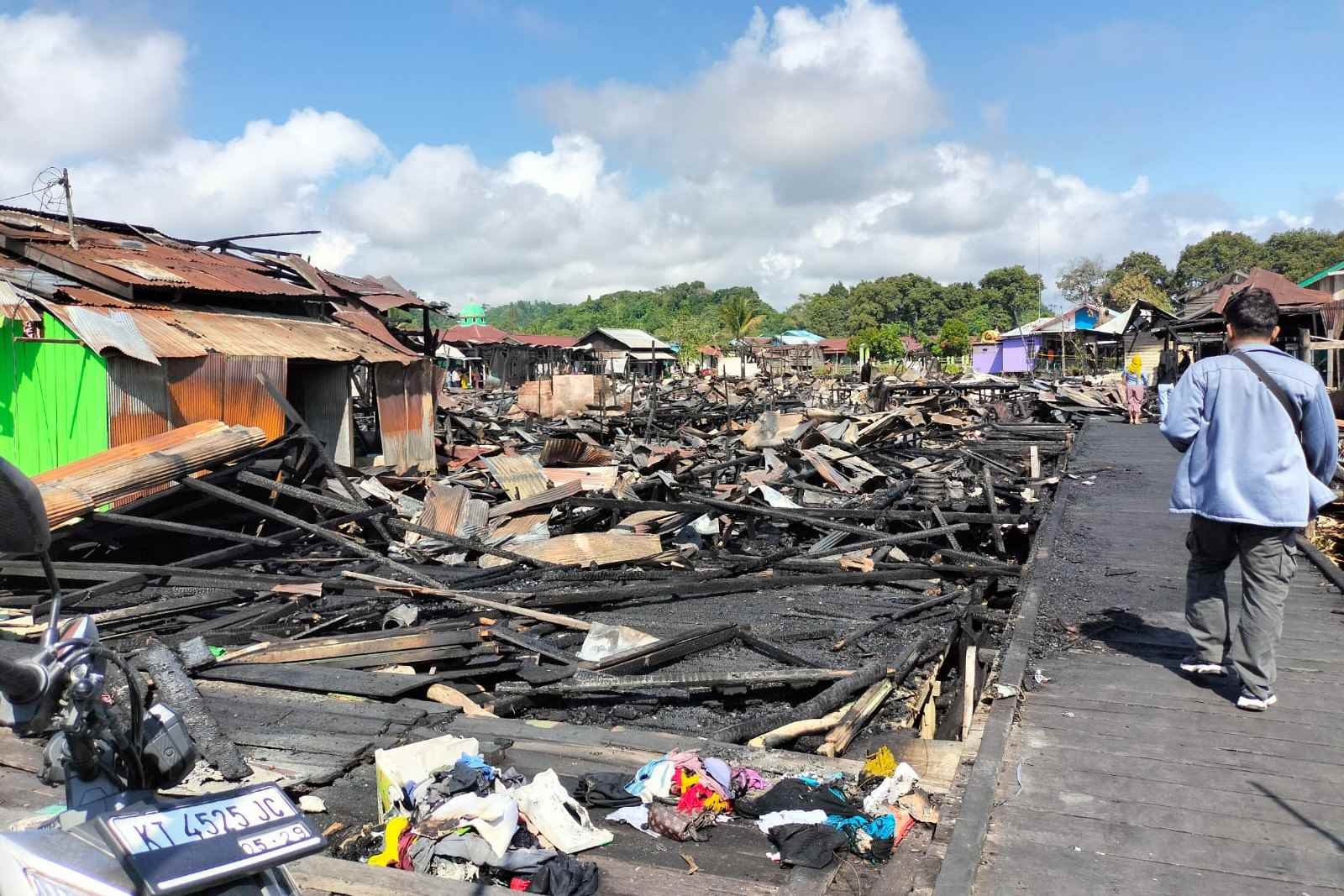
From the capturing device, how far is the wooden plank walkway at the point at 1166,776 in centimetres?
278

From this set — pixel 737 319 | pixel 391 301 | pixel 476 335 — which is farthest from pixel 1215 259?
pixel 391 301

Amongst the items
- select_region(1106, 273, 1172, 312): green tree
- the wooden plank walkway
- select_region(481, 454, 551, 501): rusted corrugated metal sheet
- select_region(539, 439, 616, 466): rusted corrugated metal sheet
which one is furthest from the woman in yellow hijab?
select_region(1106, 273, 1172, 312): green tree

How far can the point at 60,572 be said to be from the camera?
7.83 meters

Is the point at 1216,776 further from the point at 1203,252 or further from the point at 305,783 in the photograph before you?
the point at 1203,252

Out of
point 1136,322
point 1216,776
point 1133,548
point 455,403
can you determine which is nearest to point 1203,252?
point 1136,322

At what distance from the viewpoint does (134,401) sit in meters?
10.9

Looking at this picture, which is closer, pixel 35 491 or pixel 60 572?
pixel 35 491

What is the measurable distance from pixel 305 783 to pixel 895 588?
534 centimetres

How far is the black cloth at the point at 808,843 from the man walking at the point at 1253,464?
218 cm

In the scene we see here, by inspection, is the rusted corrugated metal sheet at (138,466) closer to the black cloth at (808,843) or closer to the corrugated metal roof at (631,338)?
the black cloth at (808,843)

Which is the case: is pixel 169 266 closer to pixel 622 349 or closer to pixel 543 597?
pixel 543 597

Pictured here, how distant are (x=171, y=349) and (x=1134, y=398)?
68.5ft

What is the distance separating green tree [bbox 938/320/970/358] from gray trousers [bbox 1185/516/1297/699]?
194 feet

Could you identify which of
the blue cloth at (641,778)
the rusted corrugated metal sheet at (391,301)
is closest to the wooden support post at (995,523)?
the blue cloth at (641,778)
